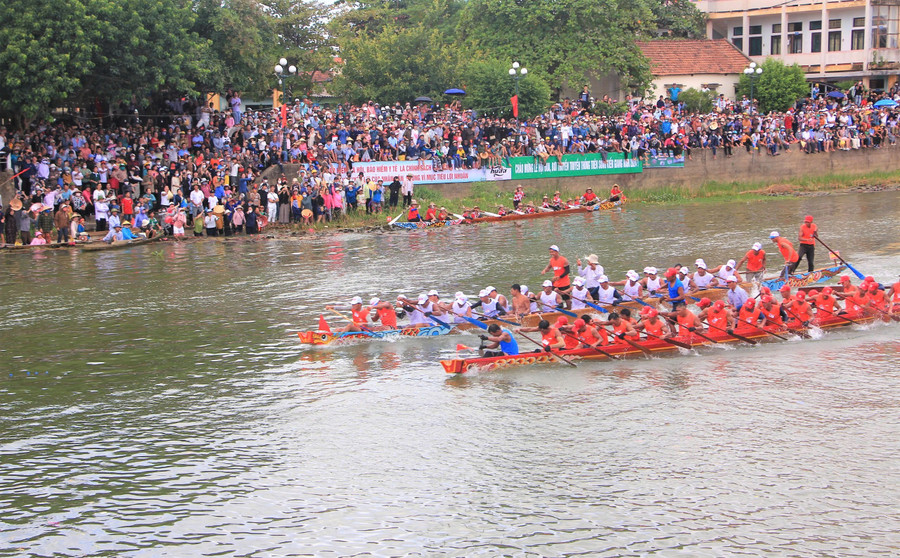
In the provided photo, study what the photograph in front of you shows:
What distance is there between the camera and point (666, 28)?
55844 mm

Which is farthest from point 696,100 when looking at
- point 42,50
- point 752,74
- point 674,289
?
point 42,50

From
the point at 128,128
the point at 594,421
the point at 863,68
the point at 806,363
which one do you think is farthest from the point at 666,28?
the point at 594,421

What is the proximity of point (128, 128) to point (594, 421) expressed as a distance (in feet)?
78.8

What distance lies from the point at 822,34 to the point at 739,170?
15.2 m

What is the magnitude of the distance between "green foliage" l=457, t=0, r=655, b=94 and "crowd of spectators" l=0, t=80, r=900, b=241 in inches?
87.9

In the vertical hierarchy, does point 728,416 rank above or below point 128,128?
below

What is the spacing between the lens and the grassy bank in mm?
37781

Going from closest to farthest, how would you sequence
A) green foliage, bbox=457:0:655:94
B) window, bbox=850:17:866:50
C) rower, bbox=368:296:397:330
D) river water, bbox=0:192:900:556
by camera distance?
river water, bbox=0:192:900:556 → rower, bbox=368:296:397:330 → green foliage, bbox=457:0:655:94 → window, bbox=850:17:866:50

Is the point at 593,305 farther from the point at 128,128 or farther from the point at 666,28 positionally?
the point at 666,28

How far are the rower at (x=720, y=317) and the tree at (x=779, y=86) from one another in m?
31.4

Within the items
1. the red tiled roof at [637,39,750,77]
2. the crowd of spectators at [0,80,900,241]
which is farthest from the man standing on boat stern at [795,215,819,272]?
the red tiled roof at [637,39,750,77]

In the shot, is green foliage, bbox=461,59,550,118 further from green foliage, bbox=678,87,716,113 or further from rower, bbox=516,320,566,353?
rower, bbox=516,320,566,353

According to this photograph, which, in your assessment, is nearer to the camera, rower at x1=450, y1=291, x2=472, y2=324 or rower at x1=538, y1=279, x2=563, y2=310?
rower at x1=450, y1=291, x2=472, y2=324

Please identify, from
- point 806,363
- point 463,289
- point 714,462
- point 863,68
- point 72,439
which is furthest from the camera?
point 863,68
